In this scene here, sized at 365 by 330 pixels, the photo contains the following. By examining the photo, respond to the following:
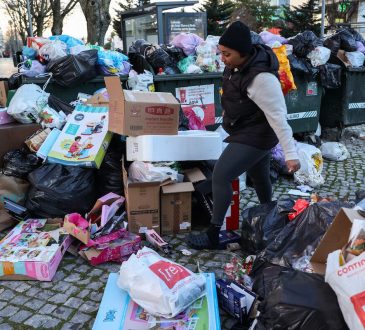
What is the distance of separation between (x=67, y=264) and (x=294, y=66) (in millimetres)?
4140

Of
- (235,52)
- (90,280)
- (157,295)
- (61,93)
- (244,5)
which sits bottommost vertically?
(90,280)

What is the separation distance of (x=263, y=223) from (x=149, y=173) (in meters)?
1.01

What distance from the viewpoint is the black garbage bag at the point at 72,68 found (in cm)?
451

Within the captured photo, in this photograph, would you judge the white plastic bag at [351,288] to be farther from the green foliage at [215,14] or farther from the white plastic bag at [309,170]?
the green foliage at [215,14]

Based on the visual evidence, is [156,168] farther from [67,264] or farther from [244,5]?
[244,5]

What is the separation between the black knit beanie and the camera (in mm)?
2549

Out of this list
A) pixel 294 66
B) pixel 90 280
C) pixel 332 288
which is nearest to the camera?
pixel 332 288

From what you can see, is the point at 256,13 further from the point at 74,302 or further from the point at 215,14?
the point at 74,302

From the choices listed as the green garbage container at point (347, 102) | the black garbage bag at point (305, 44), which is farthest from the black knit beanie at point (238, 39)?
the green garbage container at point (347, 102)

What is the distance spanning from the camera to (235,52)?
259 cm

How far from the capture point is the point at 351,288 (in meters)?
1.53

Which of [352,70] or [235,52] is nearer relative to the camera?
[235,52]

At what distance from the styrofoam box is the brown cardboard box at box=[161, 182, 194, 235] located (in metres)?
0.27

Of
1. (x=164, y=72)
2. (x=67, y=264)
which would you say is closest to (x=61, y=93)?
(x=164, y=72)
